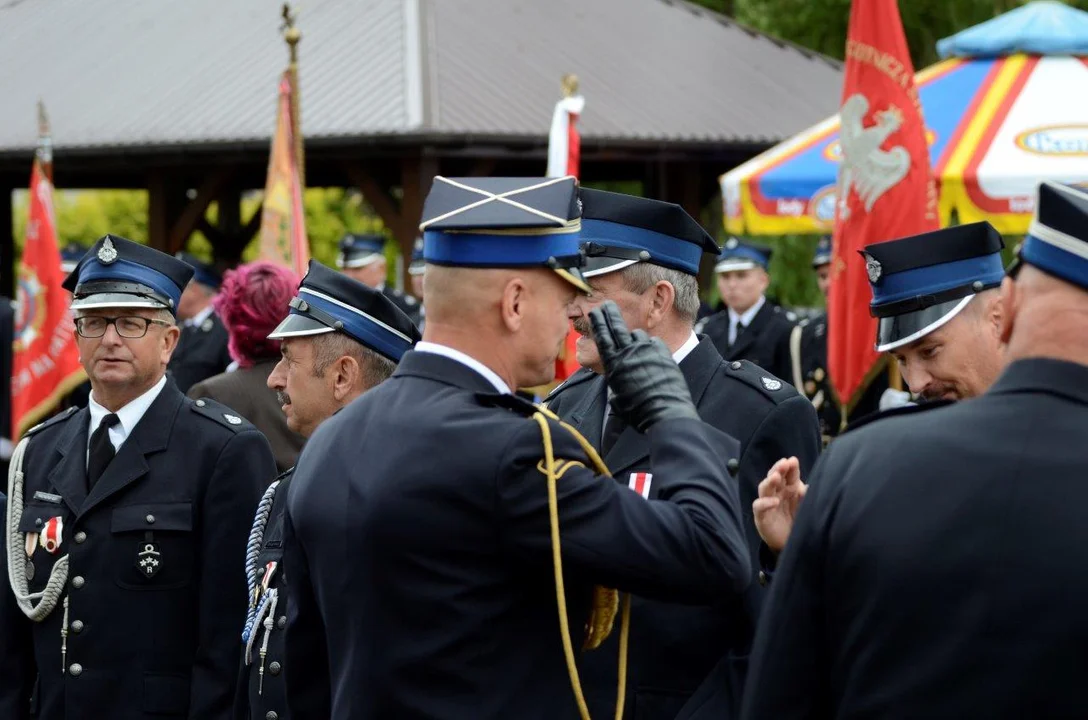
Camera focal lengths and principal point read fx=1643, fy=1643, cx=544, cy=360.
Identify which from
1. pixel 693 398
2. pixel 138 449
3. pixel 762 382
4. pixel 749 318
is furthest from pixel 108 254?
pixel 749 318

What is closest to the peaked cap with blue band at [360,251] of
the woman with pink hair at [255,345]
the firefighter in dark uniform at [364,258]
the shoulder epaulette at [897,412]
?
the firefighter in dark uniform at [364,258]

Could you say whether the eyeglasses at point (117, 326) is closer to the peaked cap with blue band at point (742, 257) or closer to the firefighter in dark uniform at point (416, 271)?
the firefighter in dark uniform at point (416, 271)

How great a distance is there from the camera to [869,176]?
8172 mm

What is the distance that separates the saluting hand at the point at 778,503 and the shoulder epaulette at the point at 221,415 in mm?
1852

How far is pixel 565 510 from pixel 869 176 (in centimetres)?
572

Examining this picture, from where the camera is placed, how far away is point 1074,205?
2.49 m

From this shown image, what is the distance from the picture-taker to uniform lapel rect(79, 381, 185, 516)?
4535 mm

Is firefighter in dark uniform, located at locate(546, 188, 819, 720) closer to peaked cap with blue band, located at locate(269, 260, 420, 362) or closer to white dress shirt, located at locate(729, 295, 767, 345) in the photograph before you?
peaked cap with blue band, located at locate(269, 260, 420, 362)

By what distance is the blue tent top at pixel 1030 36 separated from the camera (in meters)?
11.0

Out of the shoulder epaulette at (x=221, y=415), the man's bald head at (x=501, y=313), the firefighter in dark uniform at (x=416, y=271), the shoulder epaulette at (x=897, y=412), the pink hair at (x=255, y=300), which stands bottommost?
the firefighter in dark uniform at (x=416, y=271)

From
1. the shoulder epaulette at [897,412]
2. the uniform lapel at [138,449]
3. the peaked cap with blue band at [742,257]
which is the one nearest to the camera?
the shoulder epaulette at [897,412]

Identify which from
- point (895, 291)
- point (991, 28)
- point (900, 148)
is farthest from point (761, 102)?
point (895, 291)

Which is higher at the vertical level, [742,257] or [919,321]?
[919,321]

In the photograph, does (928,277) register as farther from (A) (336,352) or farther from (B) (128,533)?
(B) (128,533)
